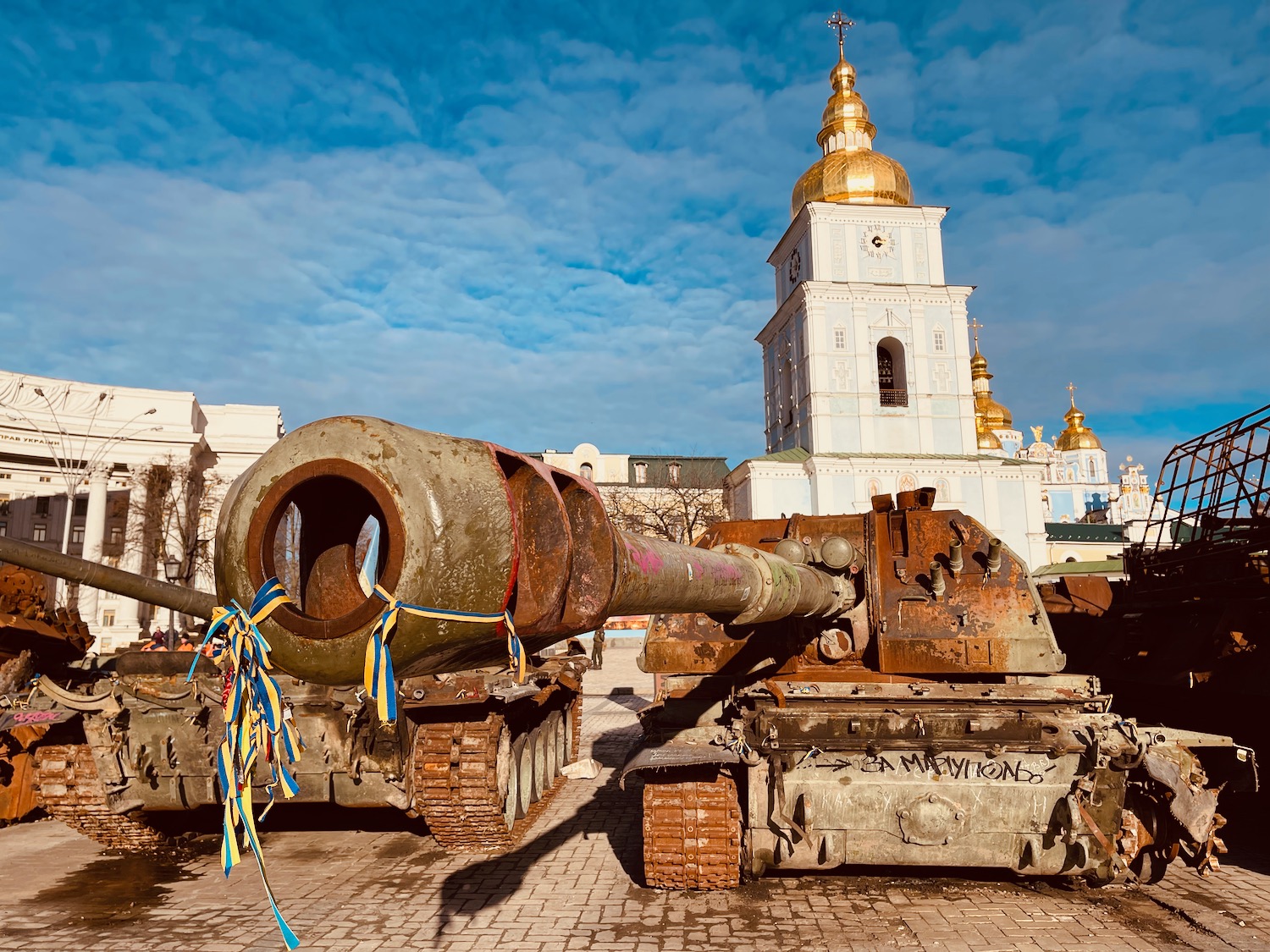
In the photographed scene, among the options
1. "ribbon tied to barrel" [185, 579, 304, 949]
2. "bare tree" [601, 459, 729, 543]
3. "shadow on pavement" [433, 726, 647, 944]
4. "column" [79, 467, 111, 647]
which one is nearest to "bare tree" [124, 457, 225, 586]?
"column" [79, 467, 111, 647]

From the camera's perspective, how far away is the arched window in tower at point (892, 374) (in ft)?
133

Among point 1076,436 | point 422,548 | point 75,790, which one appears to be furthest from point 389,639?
point 1076,436

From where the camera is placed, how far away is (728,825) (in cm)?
556

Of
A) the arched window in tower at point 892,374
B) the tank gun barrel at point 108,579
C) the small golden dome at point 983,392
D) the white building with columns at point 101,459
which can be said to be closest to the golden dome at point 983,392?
the small golden dome at point 983,392

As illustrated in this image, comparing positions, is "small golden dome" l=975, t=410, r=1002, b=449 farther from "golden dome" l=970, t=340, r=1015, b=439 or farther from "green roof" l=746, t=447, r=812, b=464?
"green roof" l=746, t=447, r=812, b=464

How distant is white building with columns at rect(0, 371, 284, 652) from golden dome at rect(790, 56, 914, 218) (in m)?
30.2

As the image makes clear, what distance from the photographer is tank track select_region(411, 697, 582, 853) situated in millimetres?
6520

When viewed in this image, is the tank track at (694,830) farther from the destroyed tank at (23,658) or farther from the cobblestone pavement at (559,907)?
the destroyed tank at (23,658)

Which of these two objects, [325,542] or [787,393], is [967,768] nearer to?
[325,542]

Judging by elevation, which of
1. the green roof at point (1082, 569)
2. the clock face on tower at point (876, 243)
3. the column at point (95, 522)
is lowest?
the green roof at point (1082, 569)

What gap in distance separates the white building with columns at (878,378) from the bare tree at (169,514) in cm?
2432

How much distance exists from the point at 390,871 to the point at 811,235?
37003 mm

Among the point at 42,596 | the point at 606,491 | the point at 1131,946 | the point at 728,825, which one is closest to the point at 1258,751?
the point at 1131,946

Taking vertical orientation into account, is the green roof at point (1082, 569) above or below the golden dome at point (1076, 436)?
below
